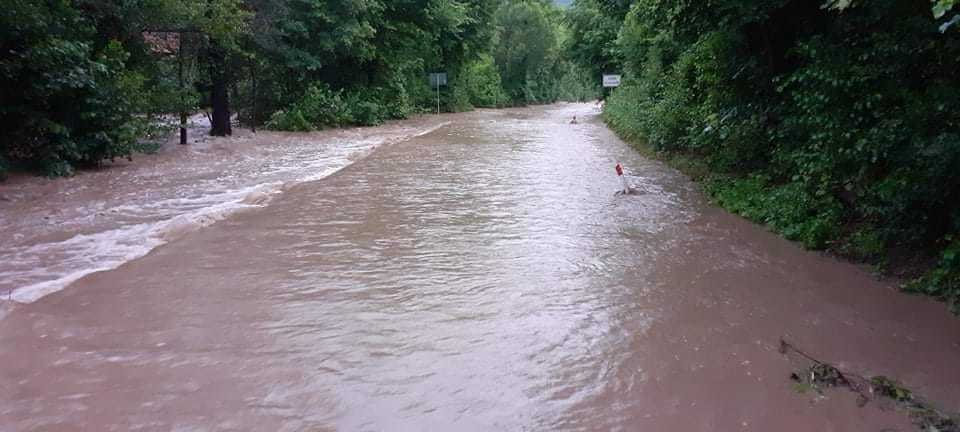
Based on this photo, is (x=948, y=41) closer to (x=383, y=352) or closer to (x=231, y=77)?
(x=383, y=352)

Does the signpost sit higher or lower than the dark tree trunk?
higher

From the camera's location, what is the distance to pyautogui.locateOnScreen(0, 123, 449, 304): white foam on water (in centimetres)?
633

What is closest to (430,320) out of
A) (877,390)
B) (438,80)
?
(877,390)

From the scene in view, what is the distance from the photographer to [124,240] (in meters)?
7.88

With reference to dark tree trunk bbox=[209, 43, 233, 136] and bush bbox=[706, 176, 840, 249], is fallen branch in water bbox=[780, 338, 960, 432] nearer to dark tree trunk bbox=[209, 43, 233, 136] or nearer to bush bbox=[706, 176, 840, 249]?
bush bbox=[706, 176, 840, 249]

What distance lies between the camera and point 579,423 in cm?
388

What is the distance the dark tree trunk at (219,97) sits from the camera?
18766mm

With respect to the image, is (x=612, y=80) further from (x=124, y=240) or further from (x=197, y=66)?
(x=124, y=240)

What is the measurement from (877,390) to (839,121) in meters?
3.71

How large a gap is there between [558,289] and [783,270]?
242 centimetres

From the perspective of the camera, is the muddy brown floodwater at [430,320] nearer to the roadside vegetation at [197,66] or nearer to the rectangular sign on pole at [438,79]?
the roadside vegetation at [197,66]

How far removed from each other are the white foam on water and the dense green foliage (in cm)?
A: 715

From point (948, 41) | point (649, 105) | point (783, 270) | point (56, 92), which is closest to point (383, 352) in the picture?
point (783, 270)

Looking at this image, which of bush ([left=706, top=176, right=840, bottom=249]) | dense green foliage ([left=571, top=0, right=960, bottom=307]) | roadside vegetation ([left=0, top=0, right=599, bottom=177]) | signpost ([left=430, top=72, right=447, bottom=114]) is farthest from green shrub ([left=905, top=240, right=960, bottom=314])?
signpost ([left=430, top=72, right=447, bottom=114])
